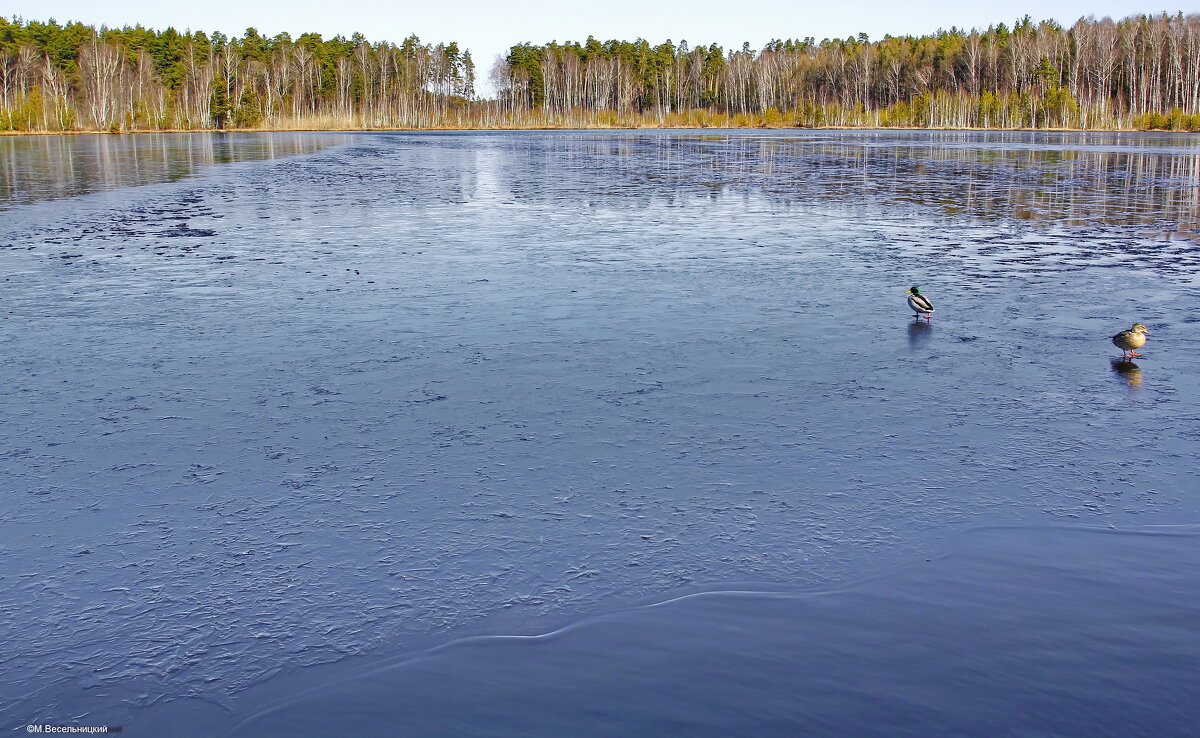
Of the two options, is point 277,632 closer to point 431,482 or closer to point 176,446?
point 431,482

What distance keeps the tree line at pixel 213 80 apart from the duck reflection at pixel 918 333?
252ft

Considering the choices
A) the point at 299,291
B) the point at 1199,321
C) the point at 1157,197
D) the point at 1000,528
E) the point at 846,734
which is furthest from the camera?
the point at 1157,197

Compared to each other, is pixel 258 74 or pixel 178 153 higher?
pixel 258 74

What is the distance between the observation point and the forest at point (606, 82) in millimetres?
84625

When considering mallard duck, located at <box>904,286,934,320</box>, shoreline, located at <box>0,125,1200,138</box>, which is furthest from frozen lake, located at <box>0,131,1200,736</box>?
shoreline, located at <box>0,125,1200,138</box>

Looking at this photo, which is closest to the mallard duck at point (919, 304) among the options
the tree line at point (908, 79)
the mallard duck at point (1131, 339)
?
the mallard duck at point (1131, 339)

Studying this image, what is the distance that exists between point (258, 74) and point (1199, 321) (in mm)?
109878

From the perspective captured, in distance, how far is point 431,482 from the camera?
6.25 metres

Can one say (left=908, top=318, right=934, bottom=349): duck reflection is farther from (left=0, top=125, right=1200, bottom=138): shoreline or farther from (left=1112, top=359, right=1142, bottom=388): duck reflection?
(left=0, top=125, right=1200, bottom=138): shoreline

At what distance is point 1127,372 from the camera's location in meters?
8.51

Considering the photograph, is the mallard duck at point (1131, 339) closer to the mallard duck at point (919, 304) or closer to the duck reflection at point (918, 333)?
the duck reflection at point (918, 333)

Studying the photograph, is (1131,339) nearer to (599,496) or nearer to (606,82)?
(599,496)

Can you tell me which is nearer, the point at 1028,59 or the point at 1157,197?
the point at 1157,197

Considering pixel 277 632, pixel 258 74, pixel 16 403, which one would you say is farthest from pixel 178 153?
pixel 258 74
